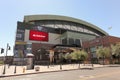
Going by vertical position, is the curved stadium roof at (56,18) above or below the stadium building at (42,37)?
above

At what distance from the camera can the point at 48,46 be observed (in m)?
73.2

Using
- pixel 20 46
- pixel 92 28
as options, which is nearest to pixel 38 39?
pixel 20 46

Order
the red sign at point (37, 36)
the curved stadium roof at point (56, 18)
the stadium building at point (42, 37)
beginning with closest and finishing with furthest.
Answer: the stadium building at point (42, 37) → the red sign at point (37, 36) → the curved stadium roof at point (56, 18)

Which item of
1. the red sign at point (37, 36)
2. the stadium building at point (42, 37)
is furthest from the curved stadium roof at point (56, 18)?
the red sign at point (37, 36)

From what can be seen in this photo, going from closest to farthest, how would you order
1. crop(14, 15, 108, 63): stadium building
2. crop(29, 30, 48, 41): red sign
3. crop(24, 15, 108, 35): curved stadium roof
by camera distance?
crop(14, 15, 108, 63): stadium building → crop(29, 30, 48, 41): red sign → crop(24, 15, 108, 35): curved stadium roof

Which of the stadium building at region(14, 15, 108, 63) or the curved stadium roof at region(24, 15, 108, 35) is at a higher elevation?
the curved stadium roof at region(24, 15, 108, 35)

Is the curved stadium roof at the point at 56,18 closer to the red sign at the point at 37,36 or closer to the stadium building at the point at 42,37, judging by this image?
the stadium building at the point at 42,37

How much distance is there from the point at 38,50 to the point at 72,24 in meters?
37.4

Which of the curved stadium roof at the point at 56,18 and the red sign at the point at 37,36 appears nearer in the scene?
the red sign at the point at 37,36

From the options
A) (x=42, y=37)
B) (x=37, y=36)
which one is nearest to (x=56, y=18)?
(x=42, y=37)

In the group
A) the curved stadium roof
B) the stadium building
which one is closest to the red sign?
the stadium building

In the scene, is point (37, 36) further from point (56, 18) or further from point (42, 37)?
point (56, 18)

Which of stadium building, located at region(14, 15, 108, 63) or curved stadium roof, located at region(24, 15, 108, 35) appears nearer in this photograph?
stadium building, located at region(14, 15, 108, 63)

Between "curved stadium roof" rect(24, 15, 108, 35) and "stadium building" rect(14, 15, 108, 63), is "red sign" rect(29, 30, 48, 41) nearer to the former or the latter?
"stadium building" rect(14, 15, 108, 63)
